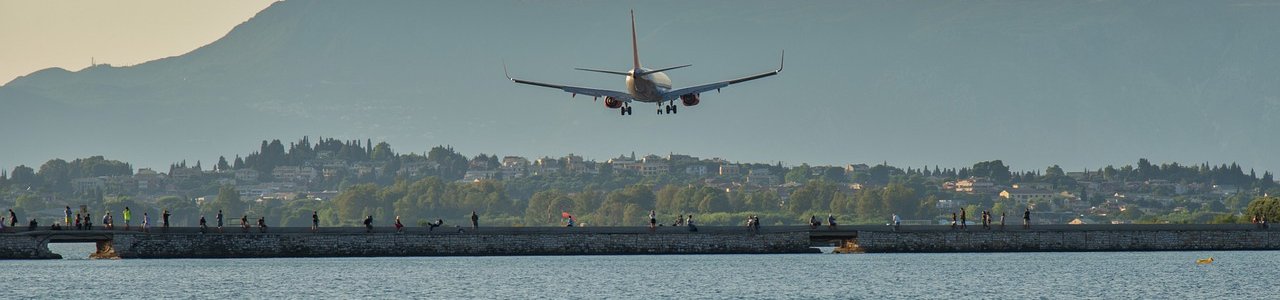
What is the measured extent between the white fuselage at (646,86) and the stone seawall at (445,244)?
678cm

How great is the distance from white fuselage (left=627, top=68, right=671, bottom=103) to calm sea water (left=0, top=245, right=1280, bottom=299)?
8122 millimetres

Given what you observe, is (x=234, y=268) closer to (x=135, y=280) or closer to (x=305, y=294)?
(x=135, y=280)

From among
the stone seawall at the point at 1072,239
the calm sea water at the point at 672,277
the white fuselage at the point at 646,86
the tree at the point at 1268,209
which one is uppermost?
the white fuselage at the point at 646,86

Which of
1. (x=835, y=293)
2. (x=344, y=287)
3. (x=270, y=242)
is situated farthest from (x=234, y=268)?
(x=835, y=293)

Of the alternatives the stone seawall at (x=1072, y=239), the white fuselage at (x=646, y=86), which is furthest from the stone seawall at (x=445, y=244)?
the white fuselage at (x=646, y=86)

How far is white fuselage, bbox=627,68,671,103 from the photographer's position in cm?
10469

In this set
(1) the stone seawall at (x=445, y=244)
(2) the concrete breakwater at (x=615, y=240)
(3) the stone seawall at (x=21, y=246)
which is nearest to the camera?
(3) the stone seawall at (x=21, y=246)

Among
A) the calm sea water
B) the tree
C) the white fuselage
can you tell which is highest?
the white fuselage

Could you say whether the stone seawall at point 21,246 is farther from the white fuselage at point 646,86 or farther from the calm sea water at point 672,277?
the white fuselage at point 646,86

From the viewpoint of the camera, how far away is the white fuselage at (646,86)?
10469 centimetres

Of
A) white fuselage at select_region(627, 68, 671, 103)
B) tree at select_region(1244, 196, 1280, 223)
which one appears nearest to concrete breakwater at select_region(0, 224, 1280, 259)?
white fuselage at select_region(627, 68, 671, 103)

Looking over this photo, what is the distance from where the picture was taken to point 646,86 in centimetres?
10506

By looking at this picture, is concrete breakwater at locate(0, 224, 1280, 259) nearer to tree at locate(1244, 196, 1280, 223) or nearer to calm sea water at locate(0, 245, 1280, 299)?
calm sea water at locate(0, 245, 1280, 299)

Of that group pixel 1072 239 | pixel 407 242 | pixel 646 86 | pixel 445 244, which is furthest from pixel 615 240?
pixel 1072 239
